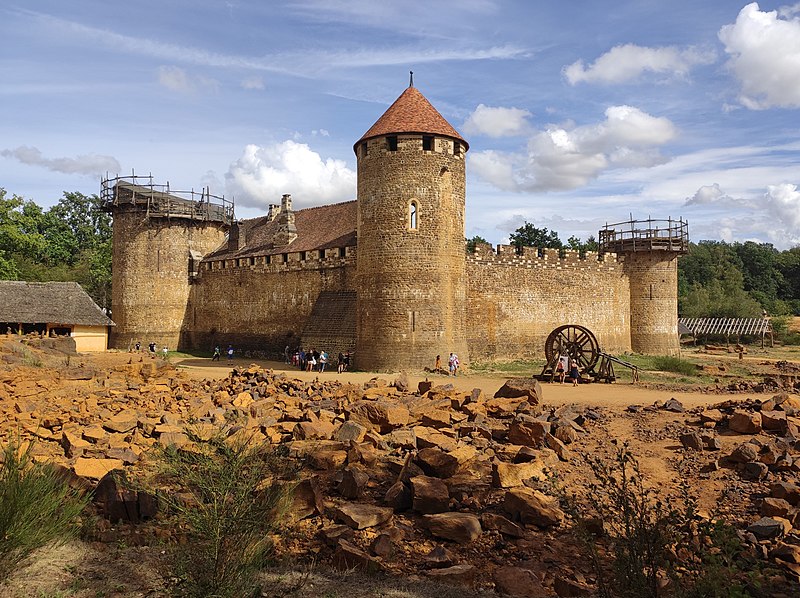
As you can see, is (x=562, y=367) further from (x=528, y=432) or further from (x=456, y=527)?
(x=456, y=527)

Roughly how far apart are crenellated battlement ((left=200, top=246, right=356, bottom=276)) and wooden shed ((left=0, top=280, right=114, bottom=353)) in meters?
6.39

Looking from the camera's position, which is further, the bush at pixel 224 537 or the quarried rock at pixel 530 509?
the quarried rock at pixel 530 509

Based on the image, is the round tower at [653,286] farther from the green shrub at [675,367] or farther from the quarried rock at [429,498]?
the quarried rock at [429,498]

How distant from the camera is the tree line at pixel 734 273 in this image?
182ft

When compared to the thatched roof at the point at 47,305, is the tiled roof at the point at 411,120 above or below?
above

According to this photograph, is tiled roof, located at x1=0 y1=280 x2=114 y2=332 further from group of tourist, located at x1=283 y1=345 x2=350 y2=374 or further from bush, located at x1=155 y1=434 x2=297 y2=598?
bush, located at x1=155 y1=434 x2=297 y2=598

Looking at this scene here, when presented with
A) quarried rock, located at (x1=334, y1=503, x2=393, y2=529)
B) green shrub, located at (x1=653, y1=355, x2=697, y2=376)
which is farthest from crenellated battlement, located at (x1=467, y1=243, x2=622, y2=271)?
quarried rock, located at (x1=334, y1=503, x2=393, y2=529)

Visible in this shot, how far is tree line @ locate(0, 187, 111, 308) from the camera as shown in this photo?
38406 millimetres

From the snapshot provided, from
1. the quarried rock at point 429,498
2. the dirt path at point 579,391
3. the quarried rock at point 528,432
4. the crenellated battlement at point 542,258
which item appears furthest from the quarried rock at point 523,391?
the crenellated battlement at point 542,258

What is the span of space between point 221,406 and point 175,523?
23.4 feet

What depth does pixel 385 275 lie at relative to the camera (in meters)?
22.7

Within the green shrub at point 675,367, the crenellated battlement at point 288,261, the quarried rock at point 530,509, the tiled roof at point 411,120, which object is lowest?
the quarried rock at point 530,509

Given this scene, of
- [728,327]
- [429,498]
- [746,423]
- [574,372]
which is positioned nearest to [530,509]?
[429,498]

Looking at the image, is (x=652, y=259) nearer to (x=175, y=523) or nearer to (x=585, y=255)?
(x=585, y=255)
